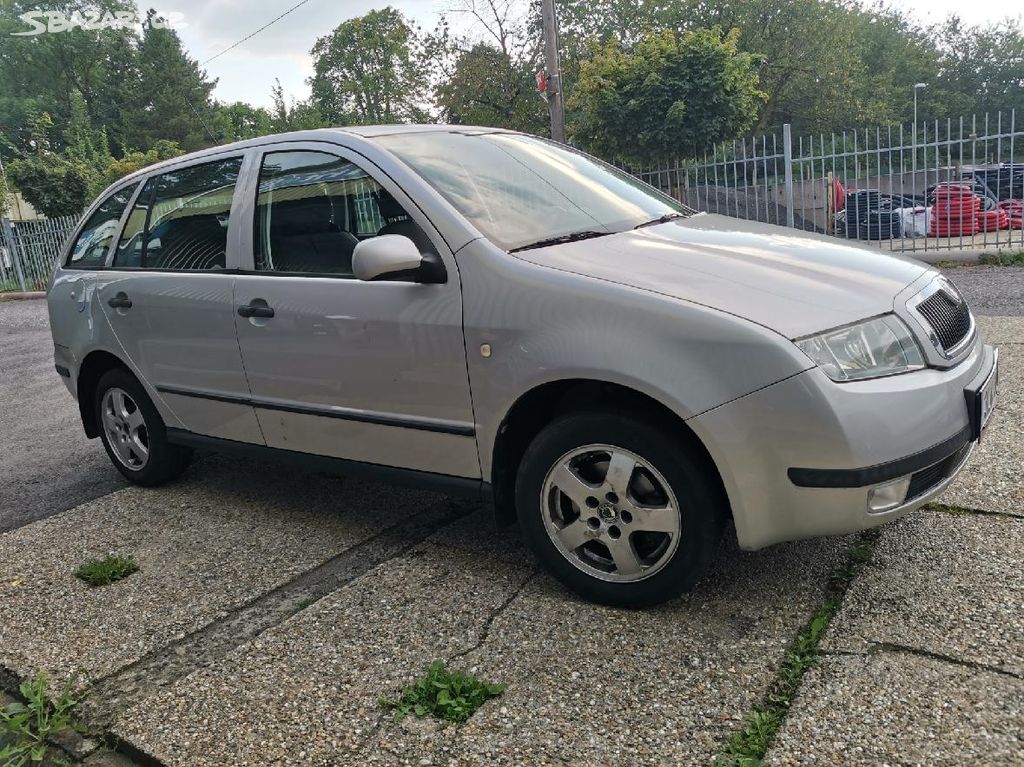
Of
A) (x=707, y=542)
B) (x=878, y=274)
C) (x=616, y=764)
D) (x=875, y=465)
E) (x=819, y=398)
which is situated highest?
(x=878, y=274)

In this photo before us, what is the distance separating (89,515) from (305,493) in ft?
3.49

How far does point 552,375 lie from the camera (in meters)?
2.66

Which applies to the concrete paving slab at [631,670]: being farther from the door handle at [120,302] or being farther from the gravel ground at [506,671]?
the door handle at [120,302]

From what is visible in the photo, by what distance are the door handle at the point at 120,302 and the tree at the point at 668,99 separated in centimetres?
1500

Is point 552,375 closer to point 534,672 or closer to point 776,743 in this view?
point 534,672

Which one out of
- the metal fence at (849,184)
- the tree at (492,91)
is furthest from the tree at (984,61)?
the metal fence at (849,184)

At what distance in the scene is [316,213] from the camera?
3457 millimetres

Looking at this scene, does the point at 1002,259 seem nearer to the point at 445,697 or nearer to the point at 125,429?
the point at 125,429

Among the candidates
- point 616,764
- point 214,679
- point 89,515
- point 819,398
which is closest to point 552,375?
point 819,398

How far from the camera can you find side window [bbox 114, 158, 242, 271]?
379cm

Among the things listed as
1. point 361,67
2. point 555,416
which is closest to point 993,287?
point 555,416

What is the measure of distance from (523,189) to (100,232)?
2653 millimetres

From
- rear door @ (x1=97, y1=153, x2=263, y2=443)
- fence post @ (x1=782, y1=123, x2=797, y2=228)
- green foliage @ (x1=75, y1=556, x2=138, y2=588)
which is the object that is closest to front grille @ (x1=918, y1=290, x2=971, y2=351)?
rear door @ (x1=97, y1=153, x2=263, y2=443)

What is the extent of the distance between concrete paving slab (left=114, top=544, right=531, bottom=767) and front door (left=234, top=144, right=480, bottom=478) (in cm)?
44
